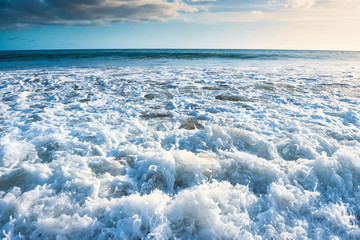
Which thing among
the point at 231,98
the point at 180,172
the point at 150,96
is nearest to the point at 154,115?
the point at 150,96

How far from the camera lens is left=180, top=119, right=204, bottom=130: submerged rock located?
445 cm

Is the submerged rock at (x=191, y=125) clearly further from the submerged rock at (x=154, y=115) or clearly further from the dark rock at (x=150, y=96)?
the dark rock at (x=150, y=96)

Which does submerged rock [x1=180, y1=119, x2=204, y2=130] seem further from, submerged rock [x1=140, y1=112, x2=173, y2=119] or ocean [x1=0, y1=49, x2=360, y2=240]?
submerged rock [x1=140, y1=112, x2=173, y2=119]

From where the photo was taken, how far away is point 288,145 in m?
3.58

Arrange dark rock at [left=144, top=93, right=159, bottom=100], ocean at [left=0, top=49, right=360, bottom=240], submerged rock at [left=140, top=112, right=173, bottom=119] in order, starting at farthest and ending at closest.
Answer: dark rock at [left=144, top=93, right=159, bottom=100], submerged rock at [left=140, top=112, right=173, bottom=119], ocean at [left=0, top=49, right=360, bottom=240]

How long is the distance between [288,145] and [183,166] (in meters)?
2.05

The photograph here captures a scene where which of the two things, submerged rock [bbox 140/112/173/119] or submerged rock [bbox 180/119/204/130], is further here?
submerged rock [bbox 140/112/173/119]

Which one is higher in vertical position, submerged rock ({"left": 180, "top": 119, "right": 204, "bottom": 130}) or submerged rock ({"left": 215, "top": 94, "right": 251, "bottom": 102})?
submerged rock ({"left": 215, "top": 94, "right": 251, "bottom": 102})

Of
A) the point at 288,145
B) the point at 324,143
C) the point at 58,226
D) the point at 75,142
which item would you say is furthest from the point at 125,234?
the point at 324,143

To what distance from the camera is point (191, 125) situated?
4.55m

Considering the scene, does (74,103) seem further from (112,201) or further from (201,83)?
(201,83)

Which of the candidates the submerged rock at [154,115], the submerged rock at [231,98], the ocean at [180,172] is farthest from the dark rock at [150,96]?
the submerged rock at [231,98]

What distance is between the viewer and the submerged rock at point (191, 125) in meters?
4.45

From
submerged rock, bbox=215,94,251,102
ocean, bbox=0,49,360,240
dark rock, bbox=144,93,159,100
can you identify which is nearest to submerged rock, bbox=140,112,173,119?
ocean, bbox=0,49,360,240
